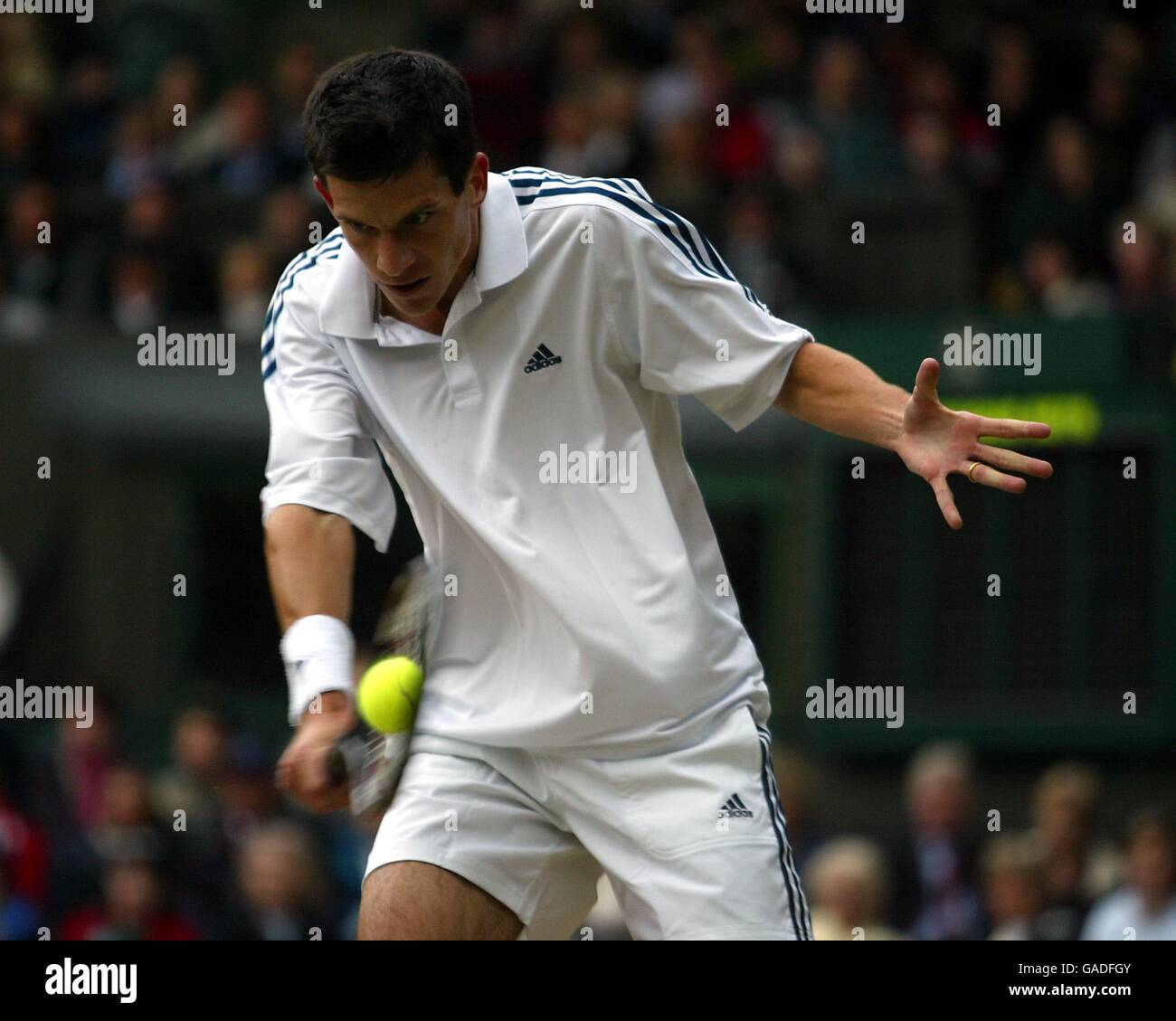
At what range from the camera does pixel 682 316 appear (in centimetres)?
390

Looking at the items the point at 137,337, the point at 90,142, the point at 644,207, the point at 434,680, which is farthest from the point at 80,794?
the point at 644,207

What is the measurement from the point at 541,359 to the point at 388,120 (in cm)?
57

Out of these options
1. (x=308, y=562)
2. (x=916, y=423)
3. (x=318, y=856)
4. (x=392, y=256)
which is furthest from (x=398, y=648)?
(x=318, y=856)

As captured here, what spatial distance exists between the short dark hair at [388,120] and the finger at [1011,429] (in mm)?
1083

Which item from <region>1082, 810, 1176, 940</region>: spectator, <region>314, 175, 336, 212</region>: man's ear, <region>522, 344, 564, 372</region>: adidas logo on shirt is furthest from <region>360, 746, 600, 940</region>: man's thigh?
<region>1082, 810, 1176, 940</region>: spectator

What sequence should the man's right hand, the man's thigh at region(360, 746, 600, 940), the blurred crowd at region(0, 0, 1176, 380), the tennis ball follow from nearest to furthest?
1. the man's right hand
2. the man's thigh at region(360, 746, 600, 940)
3. the tennis ball
4. the blurred crowd at region(0, 0, 1176, 380)

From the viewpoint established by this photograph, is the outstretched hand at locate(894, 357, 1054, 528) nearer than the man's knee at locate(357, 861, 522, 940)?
Yes

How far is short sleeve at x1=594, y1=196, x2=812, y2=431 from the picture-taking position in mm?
3871

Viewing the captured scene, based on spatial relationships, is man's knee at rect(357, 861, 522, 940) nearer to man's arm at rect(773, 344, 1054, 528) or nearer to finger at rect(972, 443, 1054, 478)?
man's arm at rect(773, 344, 1054, 528)

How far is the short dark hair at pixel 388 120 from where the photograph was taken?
3658 mm

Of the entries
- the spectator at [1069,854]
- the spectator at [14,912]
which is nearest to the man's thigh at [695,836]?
the spectator at [1069,854]

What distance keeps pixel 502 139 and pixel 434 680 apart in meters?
7.31

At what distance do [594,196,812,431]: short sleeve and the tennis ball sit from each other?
2.53 feet
